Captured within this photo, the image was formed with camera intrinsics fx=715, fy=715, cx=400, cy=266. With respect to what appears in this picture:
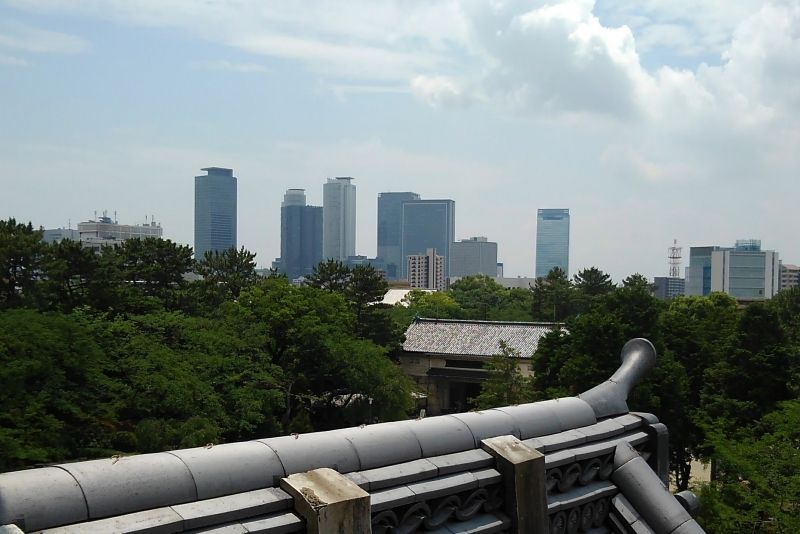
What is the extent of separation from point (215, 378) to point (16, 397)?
325 inches

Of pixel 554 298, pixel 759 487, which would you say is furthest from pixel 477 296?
pixel 759 487

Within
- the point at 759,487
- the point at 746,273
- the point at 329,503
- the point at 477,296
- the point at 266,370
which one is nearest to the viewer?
the point at 329,503

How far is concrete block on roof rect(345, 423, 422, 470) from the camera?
4.97 m

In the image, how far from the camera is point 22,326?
62.5 ft

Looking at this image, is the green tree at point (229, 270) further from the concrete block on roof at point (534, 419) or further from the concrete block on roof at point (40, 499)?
the concrete block on roof at point (40, 499)

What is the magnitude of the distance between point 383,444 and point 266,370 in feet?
79.9

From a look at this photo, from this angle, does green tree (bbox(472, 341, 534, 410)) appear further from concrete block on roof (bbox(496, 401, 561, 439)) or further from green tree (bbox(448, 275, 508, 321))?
green tree (bbox(448, 275, 508, 321))

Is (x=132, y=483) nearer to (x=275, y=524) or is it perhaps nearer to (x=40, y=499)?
(x=40, y=499)

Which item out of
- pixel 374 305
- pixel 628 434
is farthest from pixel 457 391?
pixel 628 434

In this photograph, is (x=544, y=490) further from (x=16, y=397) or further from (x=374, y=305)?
(x=374, y=305)

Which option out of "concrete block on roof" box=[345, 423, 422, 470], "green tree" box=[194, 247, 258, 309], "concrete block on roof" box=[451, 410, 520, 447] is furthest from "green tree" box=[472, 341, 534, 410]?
"concrete block on roof" box=[345, 423, 422, 470]

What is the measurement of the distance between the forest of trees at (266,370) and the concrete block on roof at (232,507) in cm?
1405

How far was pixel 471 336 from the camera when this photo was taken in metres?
47.9

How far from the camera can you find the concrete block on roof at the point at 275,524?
3.98 meters
